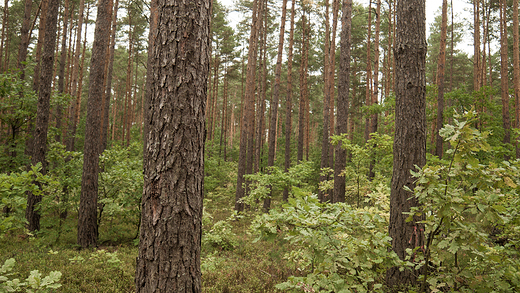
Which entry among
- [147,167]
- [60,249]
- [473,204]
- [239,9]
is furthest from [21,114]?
[239,9]

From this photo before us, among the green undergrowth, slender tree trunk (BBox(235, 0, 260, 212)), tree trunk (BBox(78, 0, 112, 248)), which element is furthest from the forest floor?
slender tree trunk (BBox(235, 0, 260, 212))

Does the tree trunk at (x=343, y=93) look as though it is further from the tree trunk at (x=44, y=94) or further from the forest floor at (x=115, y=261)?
the tree trunk at (x=44, y=94)

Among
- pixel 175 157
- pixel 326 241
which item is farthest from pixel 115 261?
pixel 326 241

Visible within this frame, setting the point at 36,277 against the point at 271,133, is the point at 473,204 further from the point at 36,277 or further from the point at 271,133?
the point at 271,133

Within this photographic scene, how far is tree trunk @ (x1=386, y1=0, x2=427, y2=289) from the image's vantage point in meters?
3.67

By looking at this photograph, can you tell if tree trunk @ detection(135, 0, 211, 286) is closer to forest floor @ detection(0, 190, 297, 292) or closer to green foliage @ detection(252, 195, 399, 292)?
green foliage @ detection(252, 195, 399, 292)

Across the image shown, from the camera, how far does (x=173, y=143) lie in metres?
2.26

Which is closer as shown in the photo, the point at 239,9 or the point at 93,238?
the point at 93,238

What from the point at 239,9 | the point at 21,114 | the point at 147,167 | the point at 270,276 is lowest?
the point at 270,276

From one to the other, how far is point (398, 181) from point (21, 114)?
10.3 m

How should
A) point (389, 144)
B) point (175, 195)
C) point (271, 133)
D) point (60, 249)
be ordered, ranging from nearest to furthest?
1. point (175, 195)
2. point (60, 249)
3. point (389, 144)
4. point (271, 133)

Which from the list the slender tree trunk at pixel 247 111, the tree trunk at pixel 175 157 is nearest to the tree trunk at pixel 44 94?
the tree trunk at pixel 175 157

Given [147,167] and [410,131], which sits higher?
[410,131]

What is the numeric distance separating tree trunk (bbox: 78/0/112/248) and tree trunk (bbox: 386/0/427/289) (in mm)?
6727
